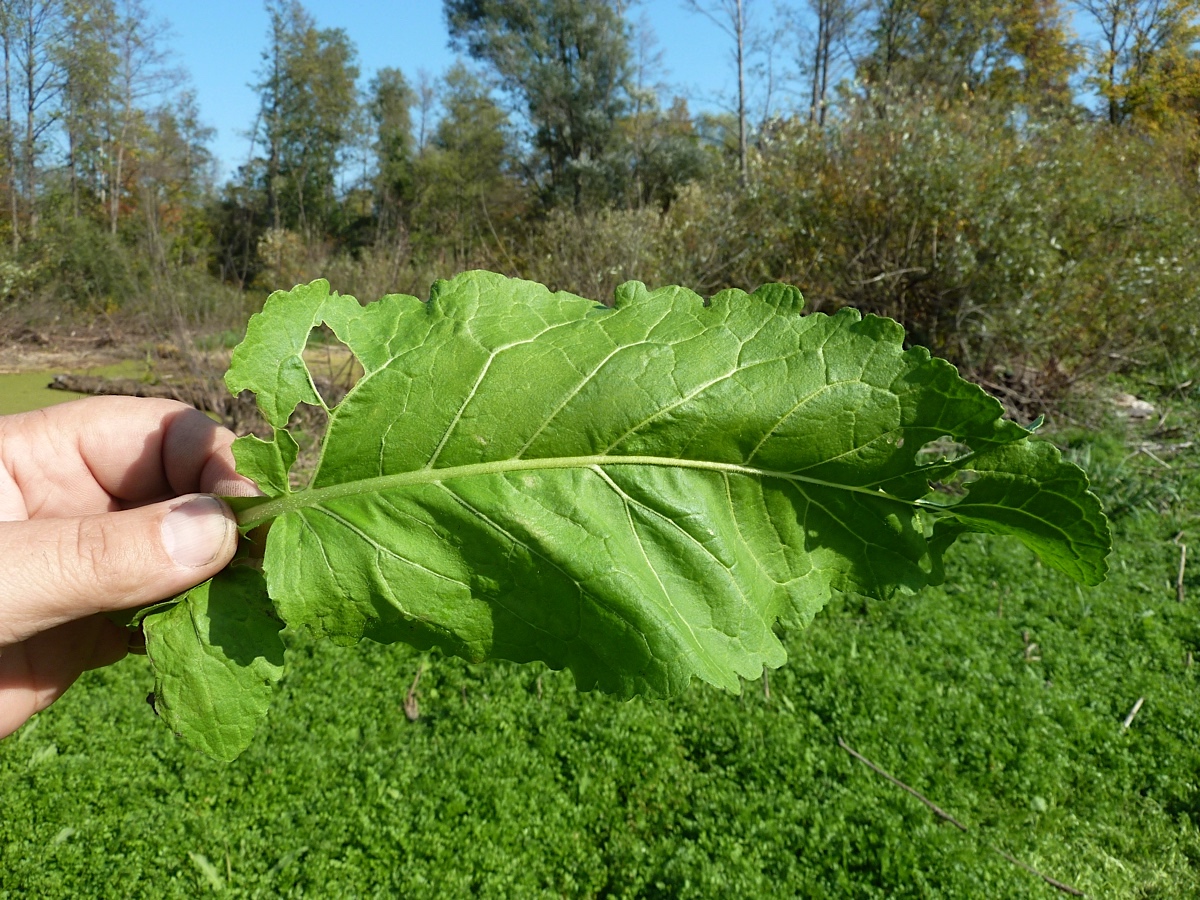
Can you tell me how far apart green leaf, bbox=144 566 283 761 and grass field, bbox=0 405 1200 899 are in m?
2.55

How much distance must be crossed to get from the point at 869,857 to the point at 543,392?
11.2ft

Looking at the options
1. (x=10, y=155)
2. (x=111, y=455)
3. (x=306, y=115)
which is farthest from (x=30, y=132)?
(x=111, y=455)

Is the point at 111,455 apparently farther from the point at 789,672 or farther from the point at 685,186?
the point at 685,186

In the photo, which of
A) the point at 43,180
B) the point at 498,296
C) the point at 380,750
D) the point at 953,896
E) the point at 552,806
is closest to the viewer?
the point at 498,296

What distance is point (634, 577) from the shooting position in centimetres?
129

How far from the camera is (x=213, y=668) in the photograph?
1.39 metres

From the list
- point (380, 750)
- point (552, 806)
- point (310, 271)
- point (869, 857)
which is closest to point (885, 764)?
point (869, 857)

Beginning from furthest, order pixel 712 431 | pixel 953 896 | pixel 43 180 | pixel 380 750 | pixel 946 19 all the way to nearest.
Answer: pixel 946 19, pixel 43 180, pixel 380 750, pixel 953 896, pixel 712 431

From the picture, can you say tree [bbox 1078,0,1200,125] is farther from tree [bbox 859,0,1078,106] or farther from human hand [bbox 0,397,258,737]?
human hand [bbox 0,397,258,737]

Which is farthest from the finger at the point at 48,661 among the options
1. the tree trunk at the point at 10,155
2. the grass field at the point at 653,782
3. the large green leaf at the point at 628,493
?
the tree trunk at the point at 10,155

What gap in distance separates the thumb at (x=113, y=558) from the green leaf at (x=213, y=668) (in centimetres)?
11

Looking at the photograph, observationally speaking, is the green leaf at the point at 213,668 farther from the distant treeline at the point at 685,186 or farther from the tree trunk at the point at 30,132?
the tree trunk at the point at 30,132

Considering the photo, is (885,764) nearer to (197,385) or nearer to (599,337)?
(599,337)

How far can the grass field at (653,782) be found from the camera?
356 cm
